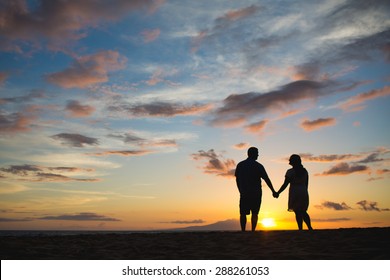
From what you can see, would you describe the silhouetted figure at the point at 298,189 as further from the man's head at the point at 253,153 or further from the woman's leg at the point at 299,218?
the man's head at the point at 253,153

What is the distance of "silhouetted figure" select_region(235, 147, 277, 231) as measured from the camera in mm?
12688

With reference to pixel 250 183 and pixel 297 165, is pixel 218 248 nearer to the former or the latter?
pixel 250 183

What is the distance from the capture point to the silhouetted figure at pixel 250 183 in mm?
12688

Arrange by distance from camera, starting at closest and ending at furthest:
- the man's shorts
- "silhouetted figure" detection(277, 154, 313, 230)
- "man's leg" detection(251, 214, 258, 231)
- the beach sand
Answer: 1. the beach sand
2. "man's leg" detection(251, 214, 258, 231)
3. the man's shorts
4. "silhouetted figure" detection(277, 154, 313, 230)

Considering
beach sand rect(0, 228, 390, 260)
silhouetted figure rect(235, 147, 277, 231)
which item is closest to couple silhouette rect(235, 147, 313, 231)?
silhouetted figure rect(235, 147, 277, 231)

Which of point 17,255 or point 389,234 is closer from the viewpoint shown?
point 17,255

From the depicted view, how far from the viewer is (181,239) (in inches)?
398

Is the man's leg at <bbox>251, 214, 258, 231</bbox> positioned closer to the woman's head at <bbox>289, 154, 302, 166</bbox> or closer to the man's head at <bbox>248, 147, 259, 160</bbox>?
the man's head at <bbox>248, 147, 259, 160</bbox>

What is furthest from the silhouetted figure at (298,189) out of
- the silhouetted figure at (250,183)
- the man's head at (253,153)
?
the man's head at (253,153)

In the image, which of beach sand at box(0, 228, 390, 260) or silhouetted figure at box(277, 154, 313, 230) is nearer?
beach sand at box(0, 228, 390, 260)

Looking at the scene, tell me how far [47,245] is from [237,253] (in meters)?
4.35
